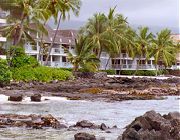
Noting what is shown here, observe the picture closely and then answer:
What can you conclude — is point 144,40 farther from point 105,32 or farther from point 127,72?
point 105,32

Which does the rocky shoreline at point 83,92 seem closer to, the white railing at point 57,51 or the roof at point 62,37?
the white railing at point 57,51

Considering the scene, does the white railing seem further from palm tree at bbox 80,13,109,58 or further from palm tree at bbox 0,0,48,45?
palm tree at bbox 0,0,48,45

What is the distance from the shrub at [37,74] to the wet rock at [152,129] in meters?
30.3

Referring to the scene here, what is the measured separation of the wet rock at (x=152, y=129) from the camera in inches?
449

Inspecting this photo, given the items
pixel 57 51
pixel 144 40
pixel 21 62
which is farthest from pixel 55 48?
pixel 21 62

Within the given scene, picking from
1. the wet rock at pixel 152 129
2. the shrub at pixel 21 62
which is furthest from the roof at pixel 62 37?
the wet rock at pixel 152 129

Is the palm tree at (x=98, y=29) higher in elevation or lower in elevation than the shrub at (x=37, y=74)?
higher

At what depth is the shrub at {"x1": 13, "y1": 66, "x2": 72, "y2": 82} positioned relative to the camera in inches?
1655

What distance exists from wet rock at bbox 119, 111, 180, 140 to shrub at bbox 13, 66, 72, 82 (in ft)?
99.4

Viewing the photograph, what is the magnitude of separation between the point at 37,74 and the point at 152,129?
32340 millimetres

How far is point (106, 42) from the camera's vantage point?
192ft

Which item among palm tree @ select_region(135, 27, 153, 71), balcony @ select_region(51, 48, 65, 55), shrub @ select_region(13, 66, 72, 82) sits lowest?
shrub @ select_region(13, 66, 72, 82)

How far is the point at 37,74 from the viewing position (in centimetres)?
4369

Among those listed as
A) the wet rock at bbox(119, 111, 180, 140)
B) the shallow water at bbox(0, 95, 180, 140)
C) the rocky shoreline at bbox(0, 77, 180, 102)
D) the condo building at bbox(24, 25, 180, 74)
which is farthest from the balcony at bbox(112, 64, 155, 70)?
the wet rock at bbox(119, 111, 180, 140)
